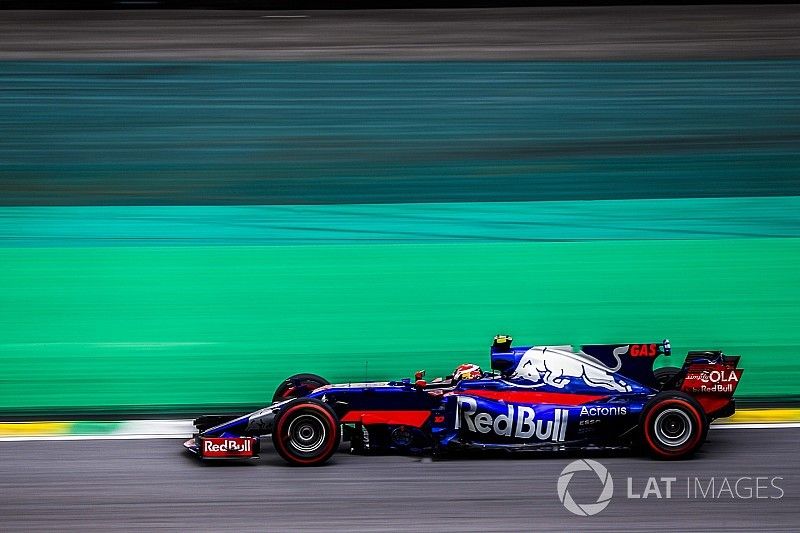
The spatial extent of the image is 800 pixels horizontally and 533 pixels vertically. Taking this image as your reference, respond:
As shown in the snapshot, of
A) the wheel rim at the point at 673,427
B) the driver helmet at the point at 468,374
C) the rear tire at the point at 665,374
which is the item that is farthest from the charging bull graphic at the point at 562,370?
the rear tire at the point at 665,374

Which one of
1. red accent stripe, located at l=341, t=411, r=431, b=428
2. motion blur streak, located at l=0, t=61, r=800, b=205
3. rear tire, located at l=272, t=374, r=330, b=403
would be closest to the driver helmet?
red accent stripe, located at l=341, t=411, r=431, b=428

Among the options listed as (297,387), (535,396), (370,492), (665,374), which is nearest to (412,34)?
(665,374)

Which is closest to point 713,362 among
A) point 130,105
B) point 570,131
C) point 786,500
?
point 786,500

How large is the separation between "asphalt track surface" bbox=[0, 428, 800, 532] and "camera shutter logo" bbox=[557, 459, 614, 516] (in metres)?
0.05

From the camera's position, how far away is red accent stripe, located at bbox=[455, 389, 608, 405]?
6480mm

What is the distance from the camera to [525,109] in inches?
622

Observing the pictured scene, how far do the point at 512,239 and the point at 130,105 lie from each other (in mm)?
7062

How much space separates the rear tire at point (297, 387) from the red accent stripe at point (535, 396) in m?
1.10

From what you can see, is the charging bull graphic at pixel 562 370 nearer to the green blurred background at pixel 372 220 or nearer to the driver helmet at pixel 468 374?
the driver helmet at pixel 468 374

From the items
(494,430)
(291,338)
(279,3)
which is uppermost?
(279,3)

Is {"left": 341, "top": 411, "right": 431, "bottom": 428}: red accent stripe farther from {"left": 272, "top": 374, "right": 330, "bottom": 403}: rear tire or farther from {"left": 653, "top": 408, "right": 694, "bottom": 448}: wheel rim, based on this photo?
{"left": 653, "top": 408, "right": 694, "bottom": 448}: wheel rim

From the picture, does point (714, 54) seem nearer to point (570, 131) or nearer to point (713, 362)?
point (570, 131)

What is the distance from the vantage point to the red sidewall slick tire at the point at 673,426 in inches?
248

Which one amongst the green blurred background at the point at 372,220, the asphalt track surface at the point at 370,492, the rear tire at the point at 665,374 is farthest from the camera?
the green blurred background at the point at 372,220
